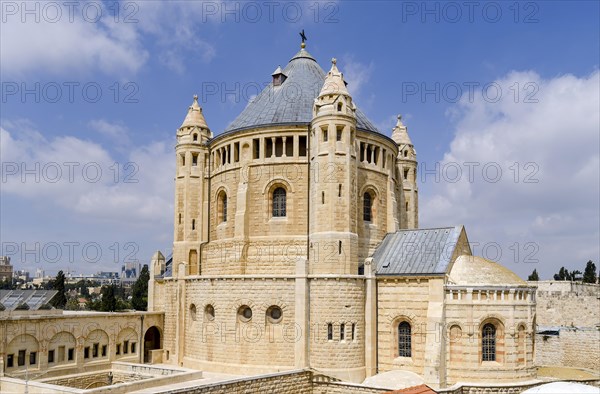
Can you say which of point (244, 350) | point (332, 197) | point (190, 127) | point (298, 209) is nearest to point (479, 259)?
point (332, 197)

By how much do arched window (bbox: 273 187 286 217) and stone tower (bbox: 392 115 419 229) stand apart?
42.0 ft

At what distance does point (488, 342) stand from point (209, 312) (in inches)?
676

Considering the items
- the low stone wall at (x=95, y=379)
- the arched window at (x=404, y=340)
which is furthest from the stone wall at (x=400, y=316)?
the low stone wall at (x=95, y=379)

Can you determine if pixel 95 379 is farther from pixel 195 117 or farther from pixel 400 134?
pixel 400 134

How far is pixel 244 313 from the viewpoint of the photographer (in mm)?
34906

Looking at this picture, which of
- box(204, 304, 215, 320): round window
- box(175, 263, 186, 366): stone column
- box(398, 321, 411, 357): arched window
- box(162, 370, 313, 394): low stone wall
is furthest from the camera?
box(175, 263, 186, 366): stone column

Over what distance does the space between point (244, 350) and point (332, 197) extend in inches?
418

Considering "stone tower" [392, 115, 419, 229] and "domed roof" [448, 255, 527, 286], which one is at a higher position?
"stone tower" [392, 115, 419, 229]

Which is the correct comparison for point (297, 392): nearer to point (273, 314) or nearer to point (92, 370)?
point (273, 314)

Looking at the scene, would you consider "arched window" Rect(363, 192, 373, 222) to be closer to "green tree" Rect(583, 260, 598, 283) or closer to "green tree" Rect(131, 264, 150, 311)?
"green tree" Rect(131, 264, 150, 311)

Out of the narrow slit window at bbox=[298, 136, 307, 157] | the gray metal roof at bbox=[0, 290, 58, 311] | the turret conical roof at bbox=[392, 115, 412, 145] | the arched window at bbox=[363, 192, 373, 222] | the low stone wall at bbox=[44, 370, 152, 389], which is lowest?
the low stone wall at bbox=[44, 370, 152, 389]

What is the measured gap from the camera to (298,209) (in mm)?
36875

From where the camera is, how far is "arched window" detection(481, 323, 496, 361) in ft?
102

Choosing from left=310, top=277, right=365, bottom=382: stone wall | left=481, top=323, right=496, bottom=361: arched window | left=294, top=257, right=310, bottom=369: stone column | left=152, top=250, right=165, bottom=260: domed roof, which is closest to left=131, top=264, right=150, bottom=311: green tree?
left=152, top=250, right=165, bottom=260: domed roof
